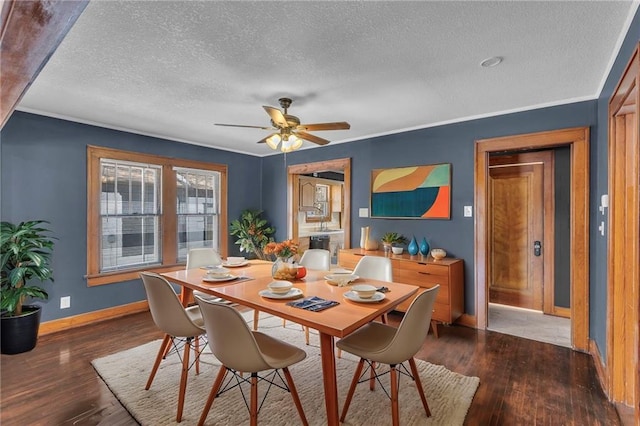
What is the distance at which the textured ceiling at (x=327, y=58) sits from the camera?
1.76 m

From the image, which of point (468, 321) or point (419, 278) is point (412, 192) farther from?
point (468, 321)

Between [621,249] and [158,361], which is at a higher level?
[621,249]

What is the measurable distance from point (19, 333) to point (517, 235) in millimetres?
5744

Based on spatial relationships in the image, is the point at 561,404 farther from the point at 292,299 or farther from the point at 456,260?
the point at 292,299

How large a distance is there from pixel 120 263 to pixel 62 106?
200 cm

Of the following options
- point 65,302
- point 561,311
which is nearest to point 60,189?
point 65,302

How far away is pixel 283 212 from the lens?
18.7 feet

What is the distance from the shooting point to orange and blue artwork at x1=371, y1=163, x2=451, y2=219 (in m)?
3.91

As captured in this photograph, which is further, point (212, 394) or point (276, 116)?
→ point (276, 116)

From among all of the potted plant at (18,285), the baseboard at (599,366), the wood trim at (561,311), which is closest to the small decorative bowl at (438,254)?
the baseboard at (599,366)

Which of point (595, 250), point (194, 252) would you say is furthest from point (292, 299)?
point (595, 250)

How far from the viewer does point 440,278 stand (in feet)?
11.3

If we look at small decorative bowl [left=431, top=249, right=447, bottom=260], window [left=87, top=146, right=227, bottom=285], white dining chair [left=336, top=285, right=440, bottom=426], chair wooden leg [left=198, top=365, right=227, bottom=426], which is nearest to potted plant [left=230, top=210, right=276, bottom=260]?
window [left=87, top=146, right=227, bottom=285]

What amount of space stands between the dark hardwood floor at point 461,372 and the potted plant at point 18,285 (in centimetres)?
15
